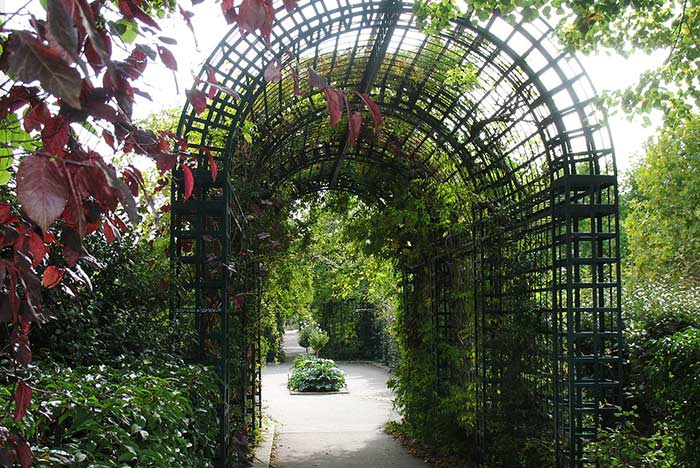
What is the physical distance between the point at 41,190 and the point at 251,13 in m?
0.45

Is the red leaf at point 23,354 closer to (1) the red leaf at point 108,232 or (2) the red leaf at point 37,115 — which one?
(1) the red leaf at point 108,232

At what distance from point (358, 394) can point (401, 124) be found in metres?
9.00

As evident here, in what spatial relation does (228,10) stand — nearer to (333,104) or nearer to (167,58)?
(167,58)

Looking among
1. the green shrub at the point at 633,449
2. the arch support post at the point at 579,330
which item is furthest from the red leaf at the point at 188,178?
the arch support post at the point at 579,330

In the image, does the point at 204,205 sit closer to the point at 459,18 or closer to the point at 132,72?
the point at 459,18

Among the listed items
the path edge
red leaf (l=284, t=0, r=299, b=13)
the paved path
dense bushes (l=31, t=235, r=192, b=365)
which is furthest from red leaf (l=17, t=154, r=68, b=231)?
the paved path

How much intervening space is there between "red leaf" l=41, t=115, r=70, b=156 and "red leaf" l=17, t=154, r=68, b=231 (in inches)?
8.4

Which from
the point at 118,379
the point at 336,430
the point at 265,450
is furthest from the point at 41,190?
the point at 336,430

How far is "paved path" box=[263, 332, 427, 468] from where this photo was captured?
9.00 metres

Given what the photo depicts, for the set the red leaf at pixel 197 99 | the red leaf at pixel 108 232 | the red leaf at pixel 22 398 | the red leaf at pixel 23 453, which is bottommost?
the red leaf at pixel 23 453

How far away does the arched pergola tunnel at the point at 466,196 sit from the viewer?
6074mm

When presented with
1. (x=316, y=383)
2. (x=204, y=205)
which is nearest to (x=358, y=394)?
(x=316, y=383)

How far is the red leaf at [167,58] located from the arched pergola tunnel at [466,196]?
11.4ft

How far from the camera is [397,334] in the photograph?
1120 centimetres
